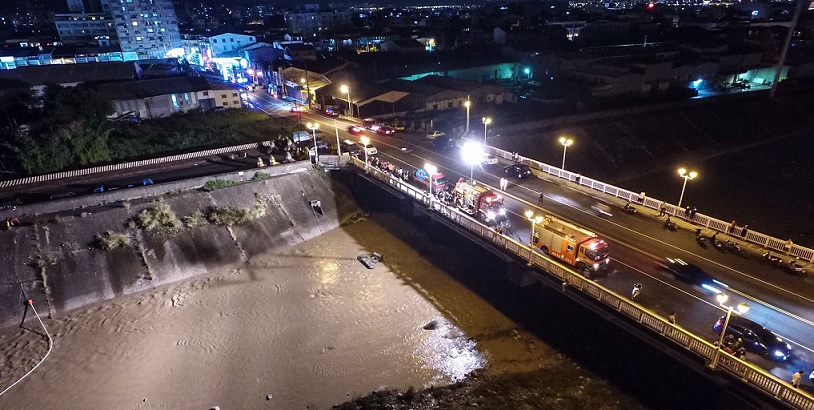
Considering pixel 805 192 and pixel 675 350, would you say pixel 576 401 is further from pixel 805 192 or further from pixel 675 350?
pixel 805 192

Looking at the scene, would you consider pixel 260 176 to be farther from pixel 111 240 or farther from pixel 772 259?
pixel 772 259

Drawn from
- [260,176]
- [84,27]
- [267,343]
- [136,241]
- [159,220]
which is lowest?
[267,343]

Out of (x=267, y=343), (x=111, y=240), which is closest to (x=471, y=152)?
(x=267, y=343)

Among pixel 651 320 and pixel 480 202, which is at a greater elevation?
pixel 480 202

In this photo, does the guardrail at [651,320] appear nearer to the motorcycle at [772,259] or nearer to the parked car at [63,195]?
the motorcycle at [772,259]

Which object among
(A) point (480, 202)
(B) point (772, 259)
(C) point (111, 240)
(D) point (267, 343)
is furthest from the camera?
(A) point (480, 202)

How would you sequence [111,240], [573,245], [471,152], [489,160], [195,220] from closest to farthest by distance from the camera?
[573,245], [111,240], [195,220], [471,152], [489,160]

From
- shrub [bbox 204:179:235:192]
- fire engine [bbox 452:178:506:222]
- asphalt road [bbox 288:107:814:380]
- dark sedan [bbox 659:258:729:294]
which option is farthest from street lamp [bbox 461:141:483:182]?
shrub [bbox 204:179:235:192]
